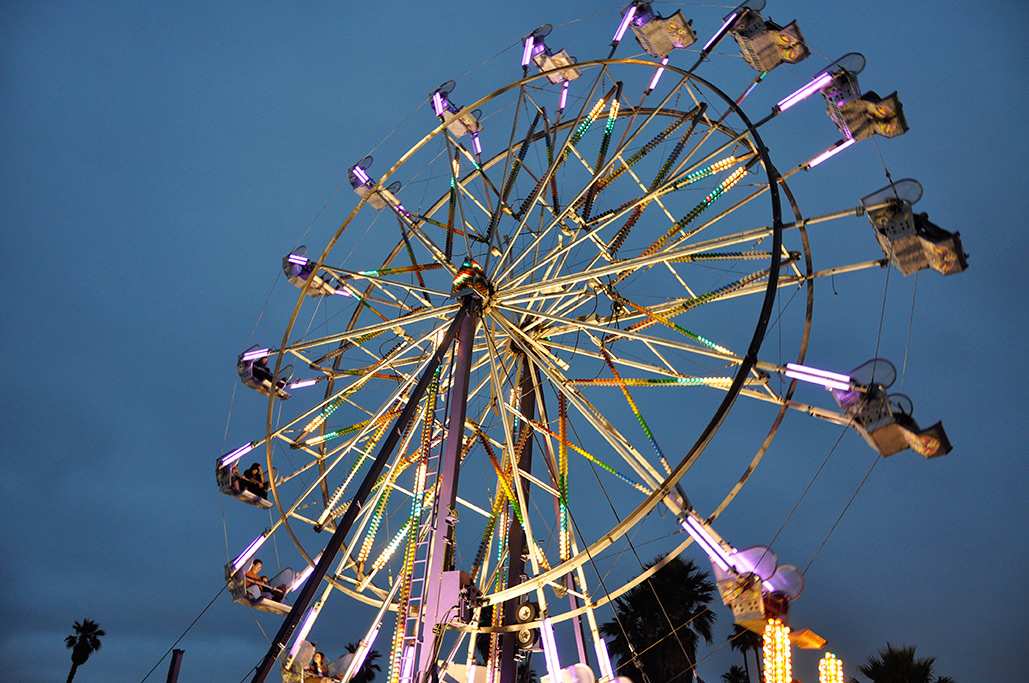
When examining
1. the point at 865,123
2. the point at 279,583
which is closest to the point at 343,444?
the point at 279,583

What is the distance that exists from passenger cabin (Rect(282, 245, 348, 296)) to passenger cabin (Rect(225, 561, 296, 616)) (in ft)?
17.9

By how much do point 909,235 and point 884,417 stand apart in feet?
8.93

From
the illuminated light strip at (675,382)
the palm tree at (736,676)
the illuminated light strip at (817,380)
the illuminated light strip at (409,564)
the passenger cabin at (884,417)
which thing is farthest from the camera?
the palm tree at (736,676)

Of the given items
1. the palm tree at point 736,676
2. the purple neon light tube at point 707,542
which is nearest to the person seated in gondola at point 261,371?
the purple neon light tube at point 707,542

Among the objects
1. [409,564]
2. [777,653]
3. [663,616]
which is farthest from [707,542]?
[663,616]

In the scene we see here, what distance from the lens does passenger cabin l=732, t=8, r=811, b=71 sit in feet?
47.2

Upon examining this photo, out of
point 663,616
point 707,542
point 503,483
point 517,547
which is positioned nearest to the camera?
point 707,542

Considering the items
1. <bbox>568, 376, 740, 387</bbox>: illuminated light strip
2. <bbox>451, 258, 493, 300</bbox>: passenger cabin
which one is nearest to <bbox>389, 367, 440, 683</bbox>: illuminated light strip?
<bbox>451, 258, 493, 300</bbox>: passenger cabin

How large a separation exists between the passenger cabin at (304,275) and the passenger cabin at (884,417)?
974 centimetres

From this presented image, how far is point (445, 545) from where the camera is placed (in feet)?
37.4

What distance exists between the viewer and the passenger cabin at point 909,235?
40.9 ft

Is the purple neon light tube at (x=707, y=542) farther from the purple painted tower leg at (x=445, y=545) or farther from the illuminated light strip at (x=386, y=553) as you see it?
the illuminated light strip at (x=386, y=553)

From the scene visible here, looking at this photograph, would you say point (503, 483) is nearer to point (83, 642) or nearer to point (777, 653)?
point (777, 653)

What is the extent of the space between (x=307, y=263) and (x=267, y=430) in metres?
3.61
